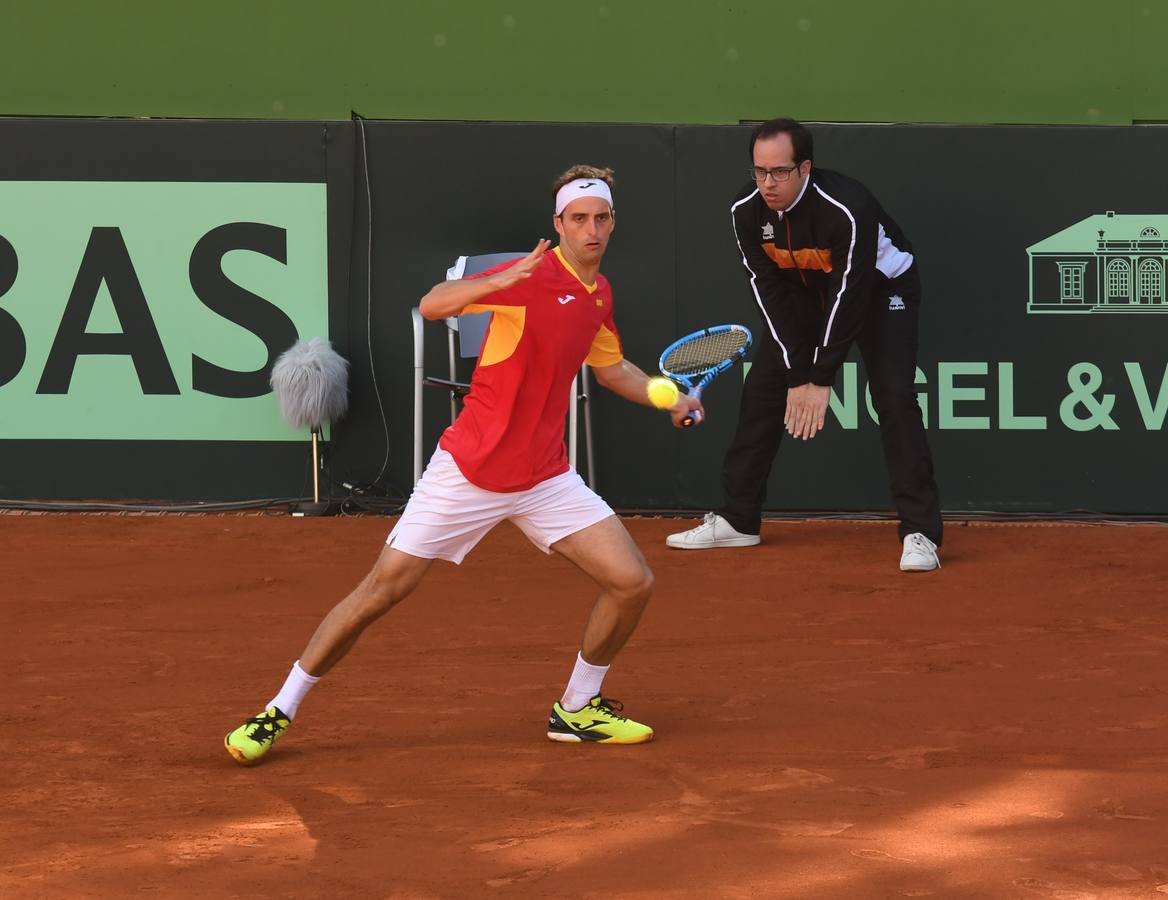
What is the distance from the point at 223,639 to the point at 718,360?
2.10 m

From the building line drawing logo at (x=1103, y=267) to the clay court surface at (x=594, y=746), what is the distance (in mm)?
1500

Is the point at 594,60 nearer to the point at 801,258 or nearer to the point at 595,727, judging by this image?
the point at 801,258

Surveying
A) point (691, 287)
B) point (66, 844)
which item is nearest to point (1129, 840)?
point (66, 844)

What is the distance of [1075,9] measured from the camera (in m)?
9.23

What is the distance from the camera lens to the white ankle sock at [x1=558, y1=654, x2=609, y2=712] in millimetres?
4613

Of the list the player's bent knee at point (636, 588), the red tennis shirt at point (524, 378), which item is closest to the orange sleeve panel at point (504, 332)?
the red tennis shirt at point (524, 378)

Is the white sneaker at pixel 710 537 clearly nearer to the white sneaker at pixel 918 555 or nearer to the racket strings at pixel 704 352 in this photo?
the white sneaker at pixel 918 555

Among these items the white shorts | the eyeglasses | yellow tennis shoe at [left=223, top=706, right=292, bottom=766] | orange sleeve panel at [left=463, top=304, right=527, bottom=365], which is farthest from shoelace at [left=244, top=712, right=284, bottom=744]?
the eyeglasses

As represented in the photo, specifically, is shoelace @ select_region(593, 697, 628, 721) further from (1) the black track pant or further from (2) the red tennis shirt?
(1) the black track pant

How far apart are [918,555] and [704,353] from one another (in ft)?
5.63

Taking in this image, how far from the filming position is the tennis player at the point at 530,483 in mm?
4395

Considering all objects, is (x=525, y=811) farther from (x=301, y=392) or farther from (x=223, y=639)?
(x=301, y=392)

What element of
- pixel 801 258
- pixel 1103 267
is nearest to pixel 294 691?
pixel 801 258

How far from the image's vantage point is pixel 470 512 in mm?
4453
